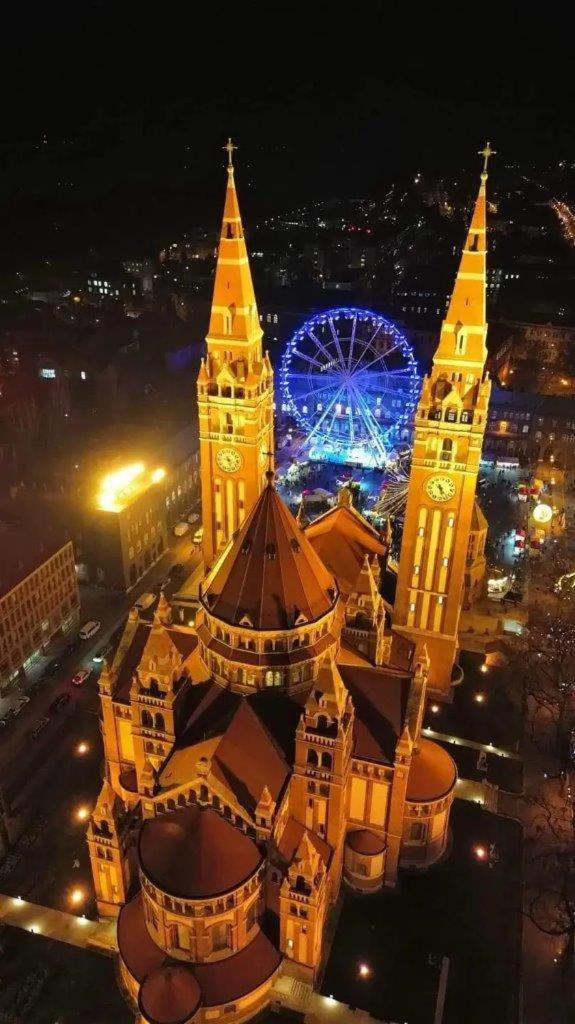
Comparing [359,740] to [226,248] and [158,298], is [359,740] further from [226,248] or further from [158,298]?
[158,298]

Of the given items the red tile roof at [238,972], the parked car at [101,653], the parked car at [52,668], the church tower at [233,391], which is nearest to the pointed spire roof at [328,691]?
the red tile roof at [238,972]

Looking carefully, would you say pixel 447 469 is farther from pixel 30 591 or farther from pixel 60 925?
pixel 60 925

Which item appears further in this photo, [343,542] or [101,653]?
[101,653]

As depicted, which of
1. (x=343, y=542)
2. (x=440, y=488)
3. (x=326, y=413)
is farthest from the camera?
(x=326, y=413)

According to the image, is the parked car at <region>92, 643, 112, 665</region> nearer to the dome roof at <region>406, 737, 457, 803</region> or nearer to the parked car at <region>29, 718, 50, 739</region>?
the parked car at <region>29, 718, 50, 739</region>

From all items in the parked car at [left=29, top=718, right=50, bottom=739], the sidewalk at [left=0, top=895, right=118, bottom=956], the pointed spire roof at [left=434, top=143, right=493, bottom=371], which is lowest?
the sidewalk at [left=0, top=895, right=118, bottom=956]

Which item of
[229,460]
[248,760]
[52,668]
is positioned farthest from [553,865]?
[52,668]

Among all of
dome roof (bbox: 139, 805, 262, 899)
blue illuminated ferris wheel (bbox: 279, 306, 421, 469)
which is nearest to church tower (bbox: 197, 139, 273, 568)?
dome roof (bbox: 139, 805, 262, 899)

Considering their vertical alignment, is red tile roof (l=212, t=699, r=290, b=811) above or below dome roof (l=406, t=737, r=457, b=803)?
above
